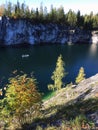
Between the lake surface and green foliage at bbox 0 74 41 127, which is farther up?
green foliage at bbox 0 74 41 127

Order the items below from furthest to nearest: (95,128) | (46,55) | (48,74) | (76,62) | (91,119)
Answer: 1. (46,55)
2. (76,62)
3. (48,74)
4. (91,119)
5. (95,128)

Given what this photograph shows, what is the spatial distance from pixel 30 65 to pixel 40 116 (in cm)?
9156

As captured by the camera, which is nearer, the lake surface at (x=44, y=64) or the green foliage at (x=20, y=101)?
the green foliage at (x=20, y=101)

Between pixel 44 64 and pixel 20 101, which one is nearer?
pixel 20 101

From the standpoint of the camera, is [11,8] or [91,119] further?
[11,8]

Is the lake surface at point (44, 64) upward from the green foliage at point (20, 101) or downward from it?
downward

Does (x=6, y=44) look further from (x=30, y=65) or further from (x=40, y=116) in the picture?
(x=40, y=116)

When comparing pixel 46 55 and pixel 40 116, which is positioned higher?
pixel 40 116

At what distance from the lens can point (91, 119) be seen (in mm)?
21172

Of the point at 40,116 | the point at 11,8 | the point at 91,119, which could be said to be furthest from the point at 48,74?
the point at 11,8

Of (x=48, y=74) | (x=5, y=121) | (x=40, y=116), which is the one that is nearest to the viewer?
(x=5, y=121)

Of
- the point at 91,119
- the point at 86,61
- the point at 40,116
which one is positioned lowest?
the point at 86,61

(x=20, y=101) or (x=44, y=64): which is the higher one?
(x=20, y=101)

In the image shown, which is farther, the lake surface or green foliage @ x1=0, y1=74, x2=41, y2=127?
the lake surface
